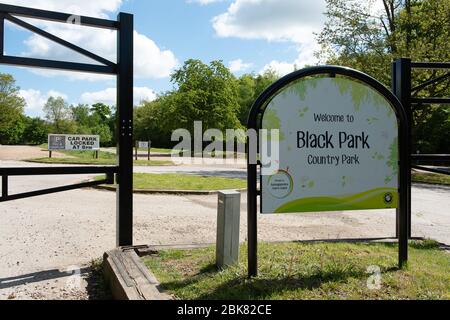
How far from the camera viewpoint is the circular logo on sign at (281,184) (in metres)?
4.07

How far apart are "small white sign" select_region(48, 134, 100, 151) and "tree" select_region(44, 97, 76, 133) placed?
1.94 ft

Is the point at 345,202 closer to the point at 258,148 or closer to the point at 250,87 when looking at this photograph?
the point at 258,148

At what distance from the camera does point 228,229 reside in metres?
4.32

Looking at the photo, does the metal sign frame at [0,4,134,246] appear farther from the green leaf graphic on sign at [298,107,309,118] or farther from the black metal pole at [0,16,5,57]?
the green leaf graphic on sign at [298,107,309,118]

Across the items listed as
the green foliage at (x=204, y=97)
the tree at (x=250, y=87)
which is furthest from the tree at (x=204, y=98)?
the tree at (x=250, y=87)

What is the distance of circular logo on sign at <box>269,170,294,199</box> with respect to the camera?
407 cm

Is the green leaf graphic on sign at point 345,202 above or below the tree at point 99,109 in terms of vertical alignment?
below

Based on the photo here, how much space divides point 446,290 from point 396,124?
1759 millimetres

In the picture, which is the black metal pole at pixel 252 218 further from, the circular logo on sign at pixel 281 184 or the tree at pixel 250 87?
the tree at pixel 250 87

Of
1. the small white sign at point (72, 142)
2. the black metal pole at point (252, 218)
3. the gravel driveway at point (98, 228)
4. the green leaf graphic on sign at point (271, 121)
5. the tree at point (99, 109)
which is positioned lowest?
the gravel driveway at point (98, 228)

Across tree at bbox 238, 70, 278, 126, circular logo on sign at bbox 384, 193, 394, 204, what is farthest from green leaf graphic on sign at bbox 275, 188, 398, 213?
tree at bbox 238, 70, 278, 126

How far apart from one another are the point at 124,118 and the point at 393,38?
20.6 m

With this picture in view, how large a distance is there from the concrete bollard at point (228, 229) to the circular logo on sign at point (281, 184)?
0.44m
